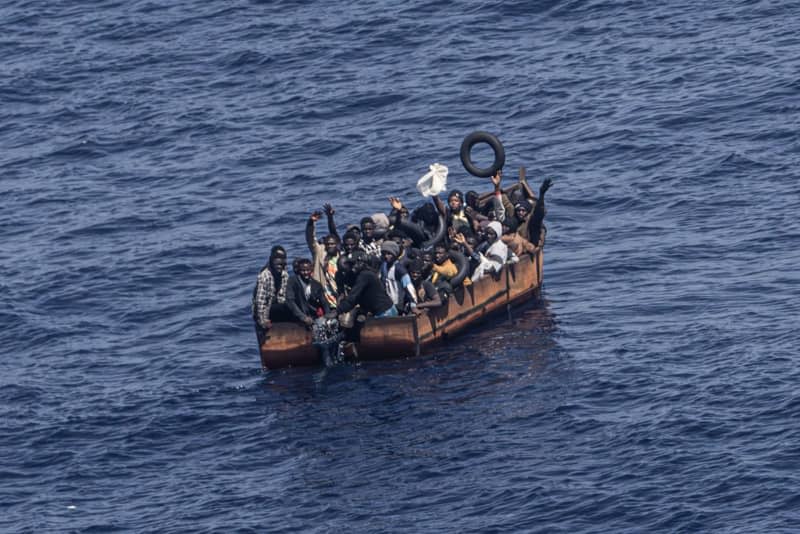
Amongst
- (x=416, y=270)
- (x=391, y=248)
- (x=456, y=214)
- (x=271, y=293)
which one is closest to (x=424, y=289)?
(x=416, y=270)

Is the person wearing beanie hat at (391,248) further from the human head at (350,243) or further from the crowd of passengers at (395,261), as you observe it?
the human head at (350,243)

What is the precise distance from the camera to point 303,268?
34406 millimetres

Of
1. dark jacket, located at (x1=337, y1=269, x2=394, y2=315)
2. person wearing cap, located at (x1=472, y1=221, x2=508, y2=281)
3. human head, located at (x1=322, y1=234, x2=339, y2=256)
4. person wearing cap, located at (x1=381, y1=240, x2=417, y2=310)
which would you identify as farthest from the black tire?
dark jacket, located at (x1=337, y1=269, x2=394, y2=315)

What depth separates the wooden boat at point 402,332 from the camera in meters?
35.2

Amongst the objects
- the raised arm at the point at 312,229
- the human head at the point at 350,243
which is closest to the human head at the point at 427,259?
the human head at the point at 350,243

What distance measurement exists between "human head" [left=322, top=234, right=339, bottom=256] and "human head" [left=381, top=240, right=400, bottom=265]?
39.4 inches

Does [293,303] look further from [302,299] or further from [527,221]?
[527,221]

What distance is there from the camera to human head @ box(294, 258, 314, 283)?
34.3 metres

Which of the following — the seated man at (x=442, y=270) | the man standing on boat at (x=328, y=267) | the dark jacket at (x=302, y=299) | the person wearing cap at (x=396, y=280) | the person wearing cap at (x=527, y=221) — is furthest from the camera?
the person wearing cap at (x=527, y=221)

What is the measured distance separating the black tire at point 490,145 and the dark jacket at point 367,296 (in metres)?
6.18

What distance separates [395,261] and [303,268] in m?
2.21

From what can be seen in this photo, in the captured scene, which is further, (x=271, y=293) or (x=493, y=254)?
(x=493, y=254)

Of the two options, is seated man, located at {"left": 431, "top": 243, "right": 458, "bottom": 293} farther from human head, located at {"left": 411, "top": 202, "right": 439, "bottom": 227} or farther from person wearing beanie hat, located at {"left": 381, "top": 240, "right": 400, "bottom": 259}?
human head, located at {"left": 411, "top": 202, "right": 439, "bottom": 227}

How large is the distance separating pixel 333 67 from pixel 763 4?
50.9 feet
